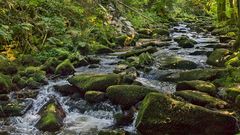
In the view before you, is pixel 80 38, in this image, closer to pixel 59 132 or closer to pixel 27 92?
pixel 27 92

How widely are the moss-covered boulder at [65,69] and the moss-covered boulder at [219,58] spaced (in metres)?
4.16

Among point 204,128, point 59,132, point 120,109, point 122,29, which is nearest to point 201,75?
point 120,109

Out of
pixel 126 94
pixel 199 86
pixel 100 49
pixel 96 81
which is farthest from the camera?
Result: pixel 100 49

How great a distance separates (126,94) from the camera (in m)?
7.70

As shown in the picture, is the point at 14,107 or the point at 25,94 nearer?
the point at 14,107

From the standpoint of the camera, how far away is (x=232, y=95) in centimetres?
758

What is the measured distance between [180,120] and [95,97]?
8.10ft

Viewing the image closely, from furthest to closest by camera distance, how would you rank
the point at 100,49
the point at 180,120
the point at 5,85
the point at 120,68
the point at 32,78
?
the point at 100,49 → the point at 120,68 → the point at 32,78 → the point at 5,85 → the point at 180,120

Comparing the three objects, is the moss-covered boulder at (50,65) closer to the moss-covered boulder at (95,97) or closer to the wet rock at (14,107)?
the wet rock at (14,107)

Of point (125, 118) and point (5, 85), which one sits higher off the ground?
point (5, 85)

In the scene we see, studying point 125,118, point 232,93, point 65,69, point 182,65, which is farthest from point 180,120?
point 65,69

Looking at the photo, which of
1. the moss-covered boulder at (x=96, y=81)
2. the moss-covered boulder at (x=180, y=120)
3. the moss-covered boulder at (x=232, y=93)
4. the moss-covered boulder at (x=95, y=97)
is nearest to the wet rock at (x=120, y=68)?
the moss-covered boulder at (x=96, y=81)

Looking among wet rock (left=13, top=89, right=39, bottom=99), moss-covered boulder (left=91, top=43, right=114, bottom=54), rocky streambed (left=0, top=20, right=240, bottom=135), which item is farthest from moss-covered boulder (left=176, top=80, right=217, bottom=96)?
moss-covered boulder (left=91, top=43, right=114, bottom=54)

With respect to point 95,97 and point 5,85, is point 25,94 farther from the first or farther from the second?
point 95,97
